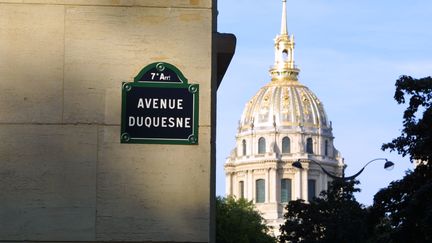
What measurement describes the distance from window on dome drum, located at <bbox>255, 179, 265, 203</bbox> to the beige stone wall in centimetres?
18723

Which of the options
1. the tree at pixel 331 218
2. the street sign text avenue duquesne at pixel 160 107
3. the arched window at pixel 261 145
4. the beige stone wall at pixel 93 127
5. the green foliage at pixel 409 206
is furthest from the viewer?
the arched window at pixel 261 145

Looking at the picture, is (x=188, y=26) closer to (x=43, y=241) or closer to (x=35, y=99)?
(x=35, y=99)

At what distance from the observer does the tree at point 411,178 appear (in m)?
28.3

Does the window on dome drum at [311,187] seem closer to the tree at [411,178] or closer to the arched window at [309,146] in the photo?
the arched window at [309,146]

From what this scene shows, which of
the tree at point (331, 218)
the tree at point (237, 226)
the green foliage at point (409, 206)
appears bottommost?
the green foliage at point (409, 206)

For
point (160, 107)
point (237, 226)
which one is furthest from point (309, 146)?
point (160, 107)

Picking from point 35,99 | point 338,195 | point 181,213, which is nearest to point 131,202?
point 181,213

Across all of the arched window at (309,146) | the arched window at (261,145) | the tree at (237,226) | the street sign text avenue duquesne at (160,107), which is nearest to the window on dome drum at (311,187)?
the arched window at (309,146)

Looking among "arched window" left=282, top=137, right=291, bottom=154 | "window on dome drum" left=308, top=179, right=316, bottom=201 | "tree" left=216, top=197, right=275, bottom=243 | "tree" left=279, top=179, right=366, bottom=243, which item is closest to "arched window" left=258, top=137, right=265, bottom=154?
"arched window" left=282, top=137, right=291, bottom=154

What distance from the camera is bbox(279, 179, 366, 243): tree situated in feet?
155

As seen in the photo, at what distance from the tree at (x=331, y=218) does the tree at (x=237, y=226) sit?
3207cm

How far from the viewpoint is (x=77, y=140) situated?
8.93 metres

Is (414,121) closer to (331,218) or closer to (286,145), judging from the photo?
(331,218)

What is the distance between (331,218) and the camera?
50.2 m
